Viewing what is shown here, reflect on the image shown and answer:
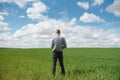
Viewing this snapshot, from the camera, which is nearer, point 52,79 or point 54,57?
point 52,79

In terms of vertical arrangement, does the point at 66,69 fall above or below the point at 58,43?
below

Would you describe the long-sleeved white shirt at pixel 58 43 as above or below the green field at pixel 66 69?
above

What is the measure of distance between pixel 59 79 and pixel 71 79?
49 cm

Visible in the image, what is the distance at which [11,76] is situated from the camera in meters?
9.95

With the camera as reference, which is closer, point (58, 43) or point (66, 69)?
point (58, 43)

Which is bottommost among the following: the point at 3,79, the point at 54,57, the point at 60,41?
the point at 3,79

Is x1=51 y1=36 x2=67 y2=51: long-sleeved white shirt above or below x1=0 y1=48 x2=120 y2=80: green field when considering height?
above

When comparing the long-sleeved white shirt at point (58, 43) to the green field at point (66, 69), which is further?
the long-sleeved white shirt at point (58, 43)

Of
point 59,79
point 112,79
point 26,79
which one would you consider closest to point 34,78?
point 26,79

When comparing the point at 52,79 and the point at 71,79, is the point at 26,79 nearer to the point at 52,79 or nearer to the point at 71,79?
the point at 52,79

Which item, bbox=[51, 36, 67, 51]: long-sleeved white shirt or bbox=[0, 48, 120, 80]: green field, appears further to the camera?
bbox=[51, 36, 67, 51]: long-sleeved white shirt

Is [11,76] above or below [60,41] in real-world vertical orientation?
below

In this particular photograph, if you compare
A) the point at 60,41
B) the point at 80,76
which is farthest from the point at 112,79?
the point at 60,41

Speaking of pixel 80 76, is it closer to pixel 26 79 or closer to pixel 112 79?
pixel 112 79
